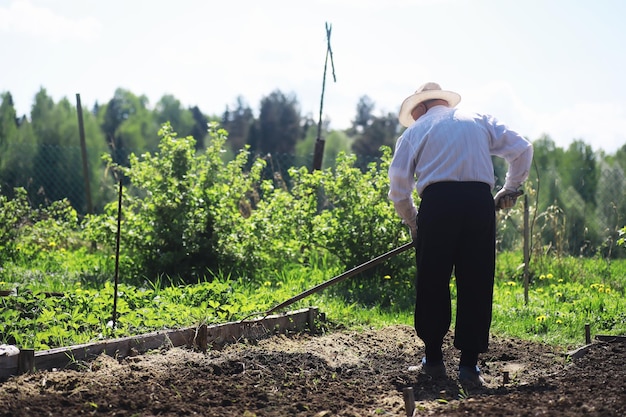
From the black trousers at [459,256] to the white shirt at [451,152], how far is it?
8 cm

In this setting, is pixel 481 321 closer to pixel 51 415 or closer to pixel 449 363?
pixel 449 363

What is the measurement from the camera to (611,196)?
601 inches

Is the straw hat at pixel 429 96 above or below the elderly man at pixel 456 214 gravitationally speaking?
above

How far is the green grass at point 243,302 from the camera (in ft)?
16.8

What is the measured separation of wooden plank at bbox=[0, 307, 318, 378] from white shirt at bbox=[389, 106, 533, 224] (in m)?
1.57

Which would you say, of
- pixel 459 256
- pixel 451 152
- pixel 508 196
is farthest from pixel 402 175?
pixel 508 196

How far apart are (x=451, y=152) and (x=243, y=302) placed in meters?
2.50

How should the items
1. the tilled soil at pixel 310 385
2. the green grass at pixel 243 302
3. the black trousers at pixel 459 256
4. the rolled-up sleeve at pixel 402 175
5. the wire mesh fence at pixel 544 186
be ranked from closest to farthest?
the tilled soil at pixel 310 385, the black trousers at pixel 459 256, the rolled-up sleeve at pixel 402 175, the green grass at pixel 243 302, the wire mesh fence at pixel 544 186

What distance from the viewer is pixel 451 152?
4.29 meters

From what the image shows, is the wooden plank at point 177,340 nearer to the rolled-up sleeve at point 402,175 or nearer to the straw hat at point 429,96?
the rolled-up sleeve at point 402,175

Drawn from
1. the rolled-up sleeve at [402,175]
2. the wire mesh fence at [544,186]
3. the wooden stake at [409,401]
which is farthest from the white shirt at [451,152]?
the wire mesh fence at [544,186]

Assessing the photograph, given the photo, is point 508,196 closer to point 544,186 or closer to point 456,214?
point 456,214

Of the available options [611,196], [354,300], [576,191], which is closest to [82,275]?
[354,300]

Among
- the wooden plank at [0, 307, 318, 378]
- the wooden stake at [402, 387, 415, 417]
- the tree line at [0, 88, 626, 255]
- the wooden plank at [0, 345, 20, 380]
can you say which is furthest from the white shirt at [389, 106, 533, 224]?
the tree line at [0, 88, 626, 255]
